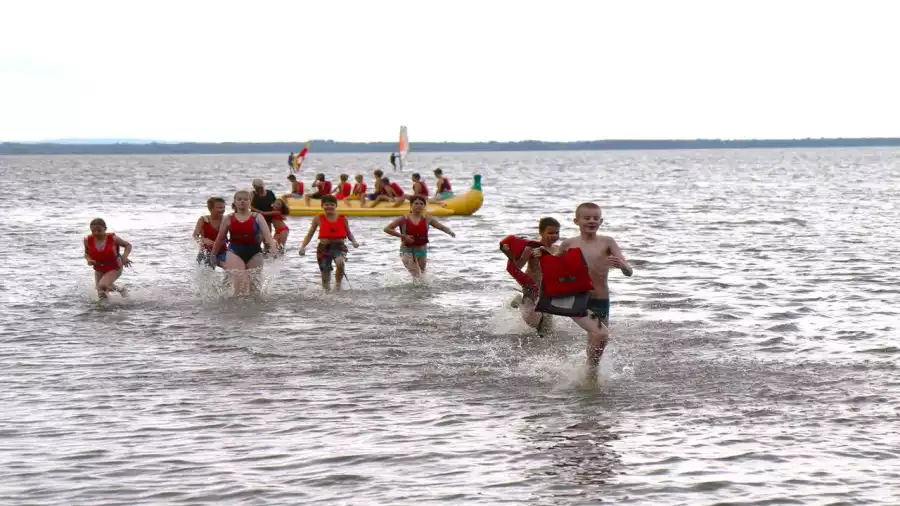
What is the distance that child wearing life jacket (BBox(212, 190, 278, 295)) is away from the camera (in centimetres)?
1442

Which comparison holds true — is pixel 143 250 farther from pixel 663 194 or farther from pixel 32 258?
pixel 663 194

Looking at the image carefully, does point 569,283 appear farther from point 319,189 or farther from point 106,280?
point 319,189

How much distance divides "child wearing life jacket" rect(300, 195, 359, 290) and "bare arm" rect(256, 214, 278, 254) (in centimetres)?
89

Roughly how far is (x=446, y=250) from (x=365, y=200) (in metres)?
8.48

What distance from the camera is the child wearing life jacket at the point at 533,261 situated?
1022cm

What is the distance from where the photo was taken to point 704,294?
16.8 m

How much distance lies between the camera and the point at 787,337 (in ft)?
41.1

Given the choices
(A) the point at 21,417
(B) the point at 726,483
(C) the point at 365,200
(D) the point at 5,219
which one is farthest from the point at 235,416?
(D) the point at 5,219

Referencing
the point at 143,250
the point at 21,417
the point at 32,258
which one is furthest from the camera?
the point at 143,250

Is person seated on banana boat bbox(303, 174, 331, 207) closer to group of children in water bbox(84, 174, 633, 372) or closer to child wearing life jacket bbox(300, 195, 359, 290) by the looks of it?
group of children in water bbox(84, 174, 633, 372)

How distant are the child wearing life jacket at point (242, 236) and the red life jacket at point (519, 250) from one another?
391 centimetres

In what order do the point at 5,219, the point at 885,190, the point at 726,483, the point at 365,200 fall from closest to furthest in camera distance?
the point at 726,483 → the point at 365,200 → the point at 5,219 → the point at 885,190

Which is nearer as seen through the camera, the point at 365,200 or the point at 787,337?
the point at 787,337

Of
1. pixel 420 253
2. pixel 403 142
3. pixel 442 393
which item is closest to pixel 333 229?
pixel 420 253
